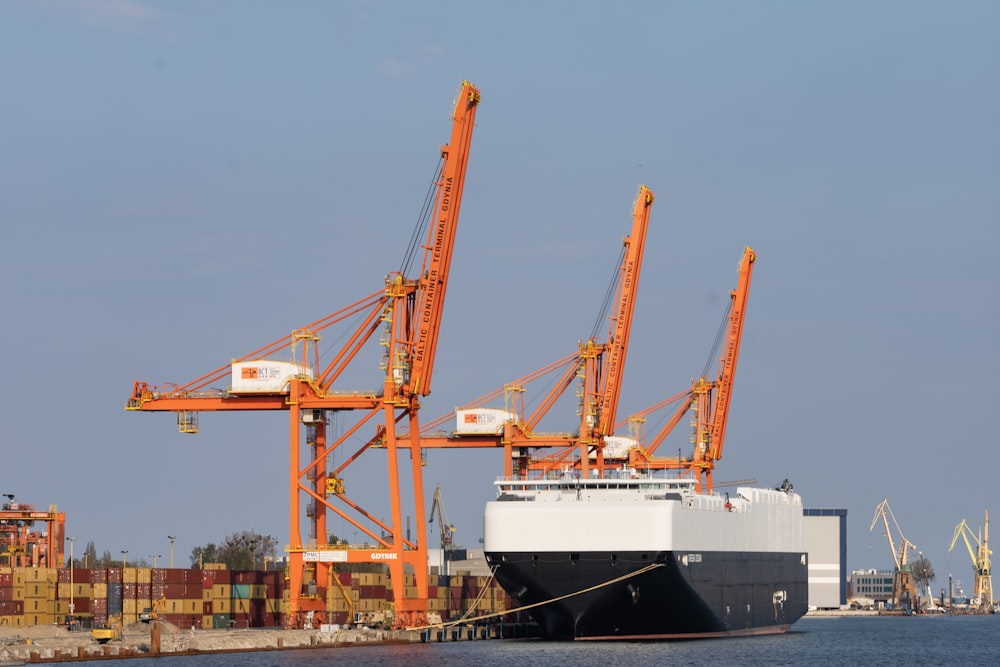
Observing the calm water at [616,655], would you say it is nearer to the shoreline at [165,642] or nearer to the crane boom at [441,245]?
the shoreline at [165,642]

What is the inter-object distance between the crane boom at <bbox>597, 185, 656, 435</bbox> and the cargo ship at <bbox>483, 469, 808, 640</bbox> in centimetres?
2554

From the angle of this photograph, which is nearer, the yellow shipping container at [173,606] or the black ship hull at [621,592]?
the black ship hull at [621,592]

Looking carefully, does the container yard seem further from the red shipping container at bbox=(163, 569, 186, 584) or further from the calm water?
the calm water

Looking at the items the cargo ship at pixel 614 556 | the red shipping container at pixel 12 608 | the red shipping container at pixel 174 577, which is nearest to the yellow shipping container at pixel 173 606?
the red shipping container at pixel 174 577

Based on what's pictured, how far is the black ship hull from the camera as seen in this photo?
76500 mm

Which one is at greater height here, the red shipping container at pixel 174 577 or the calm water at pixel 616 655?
the red shipping container at pixel 174 577

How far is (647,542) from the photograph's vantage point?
76875mm

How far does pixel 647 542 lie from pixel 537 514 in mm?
5508

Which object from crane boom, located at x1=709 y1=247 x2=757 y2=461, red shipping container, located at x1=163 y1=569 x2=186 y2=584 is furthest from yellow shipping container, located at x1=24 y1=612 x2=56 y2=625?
crane boom, located at x1=709 y1=247 x2=757 y2=461

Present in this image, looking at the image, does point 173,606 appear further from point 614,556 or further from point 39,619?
point 614,556

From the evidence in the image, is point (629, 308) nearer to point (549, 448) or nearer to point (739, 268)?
point (549, 448)

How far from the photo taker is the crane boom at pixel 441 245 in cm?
8431

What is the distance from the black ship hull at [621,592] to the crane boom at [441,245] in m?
11.6

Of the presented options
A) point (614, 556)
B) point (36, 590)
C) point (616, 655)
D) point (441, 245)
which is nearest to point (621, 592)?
point (614, 556)
